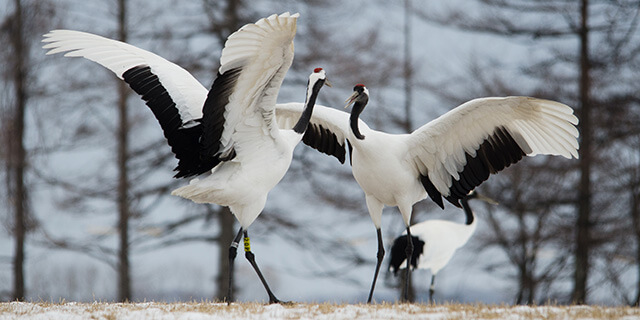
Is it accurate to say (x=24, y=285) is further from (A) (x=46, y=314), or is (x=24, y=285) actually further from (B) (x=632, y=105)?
(B) (x=632, y=105)

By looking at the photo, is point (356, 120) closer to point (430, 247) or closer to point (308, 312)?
point (308, 312)

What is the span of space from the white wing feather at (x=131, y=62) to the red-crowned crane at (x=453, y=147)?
1546 mm

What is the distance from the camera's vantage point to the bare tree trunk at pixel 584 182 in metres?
13.6

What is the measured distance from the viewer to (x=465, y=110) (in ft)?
24.0

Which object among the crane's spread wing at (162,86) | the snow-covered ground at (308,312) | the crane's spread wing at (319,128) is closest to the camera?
the snow-covered ground at (308,312)

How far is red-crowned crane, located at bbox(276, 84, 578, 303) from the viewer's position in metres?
7.41

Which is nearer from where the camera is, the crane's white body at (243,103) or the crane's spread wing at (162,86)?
the crane's white body at (243,103)

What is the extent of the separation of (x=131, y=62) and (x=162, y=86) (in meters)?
0.45

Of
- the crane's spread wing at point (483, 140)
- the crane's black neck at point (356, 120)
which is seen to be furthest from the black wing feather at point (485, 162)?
the crane's black neck at point (356, 120)

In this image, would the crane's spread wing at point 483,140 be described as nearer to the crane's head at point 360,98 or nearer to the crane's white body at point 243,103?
the crane's head at point 360,98

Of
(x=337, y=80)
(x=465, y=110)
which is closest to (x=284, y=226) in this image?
(x=337, y=80)

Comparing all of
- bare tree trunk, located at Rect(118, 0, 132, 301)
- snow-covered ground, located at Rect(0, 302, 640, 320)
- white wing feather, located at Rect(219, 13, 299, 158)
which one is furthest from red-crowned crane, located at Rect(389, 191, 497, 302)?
bare tree trunk, located at Rect(118, 0, 132, 301)

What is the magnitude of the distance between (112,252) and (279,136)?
30.7 feet

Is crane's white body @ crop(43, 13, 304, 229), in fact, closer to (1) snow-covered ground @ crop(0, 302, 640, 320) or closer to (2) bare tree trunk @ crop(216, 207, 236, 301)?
(1) snow-covered ground @ crop(0, 302, 640, 320)
